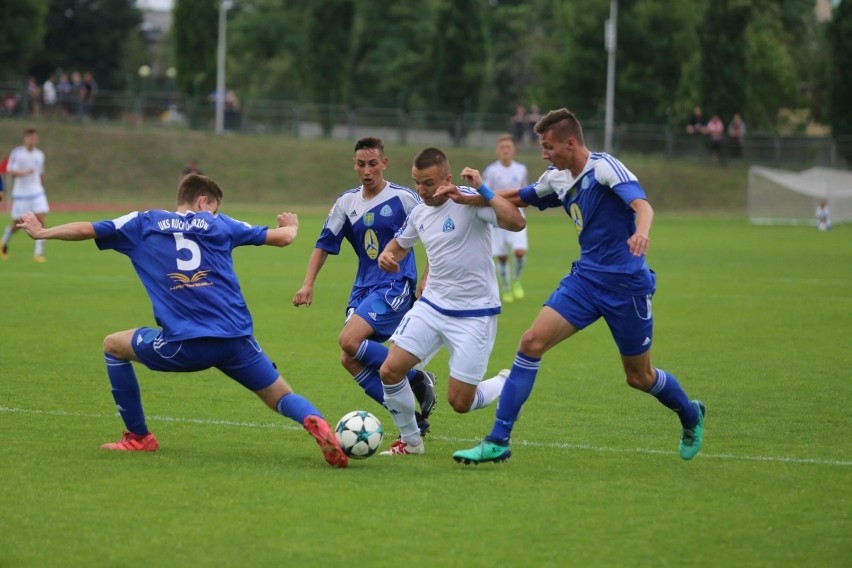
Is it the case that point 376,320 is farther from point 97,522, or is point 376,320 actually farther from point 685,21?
point 685,21

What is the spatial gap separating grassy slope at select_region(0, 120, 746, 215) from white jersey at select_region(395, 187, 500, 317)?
37.2 meters

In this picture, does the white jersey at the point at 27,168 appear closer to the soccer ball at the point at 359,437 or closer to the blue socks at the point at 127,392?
the blue socks at the point at 127,392

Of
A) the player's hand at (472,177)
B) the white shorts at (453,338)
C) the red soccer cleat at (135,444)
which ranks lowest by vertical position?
the red soccer cleat at (135,444)

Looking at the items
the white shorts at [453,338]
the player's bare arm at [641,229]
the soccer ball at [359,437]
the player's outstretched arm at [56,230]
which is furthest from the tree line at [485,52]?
the player's outstretched arm at [56,230]

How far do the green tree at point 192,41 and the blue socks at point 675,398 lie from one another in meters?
48.0

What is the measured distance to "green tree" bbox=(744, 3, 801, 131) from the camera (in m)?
56.0

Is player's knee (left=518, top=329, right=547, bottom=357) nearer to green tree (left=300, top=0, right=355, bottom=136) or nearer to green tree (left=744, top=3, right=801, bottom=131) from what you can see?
green tree (left=744, top=3, right=801, bottom=131)

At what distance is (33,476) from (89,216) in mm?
29998

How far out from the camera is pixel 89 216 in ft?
119

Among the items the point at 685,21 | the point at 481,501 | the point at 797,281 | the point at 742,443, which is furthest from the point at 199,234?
the point at 685,21

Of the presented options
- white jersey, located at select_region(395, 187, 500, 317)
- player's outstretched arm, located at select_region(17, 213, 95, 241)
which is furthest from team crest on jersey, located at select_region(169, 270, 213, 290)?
white jersey, located at select_region(395, 187, 500, 317)

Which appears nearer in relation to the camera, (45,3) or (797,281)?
(797,281)

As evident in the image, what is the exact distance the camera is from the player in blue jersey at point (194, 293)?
25.0 ft

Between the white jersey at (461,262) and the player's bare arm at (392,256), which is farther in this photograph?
the player's bare arm at (392,256)
